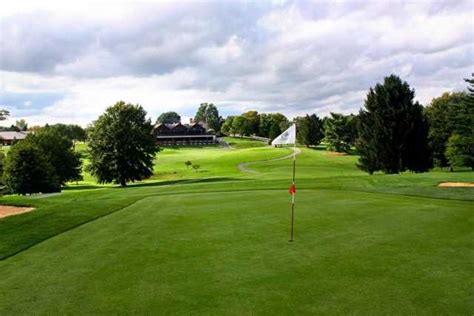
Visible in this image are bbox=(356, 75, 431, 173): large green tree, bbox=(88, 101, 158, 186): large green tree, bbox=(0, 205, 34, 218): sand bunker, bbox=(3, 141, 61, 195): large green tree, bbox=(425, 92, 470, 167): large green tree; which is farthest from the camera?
bbox=(425, 92, 470, 167): large green tree

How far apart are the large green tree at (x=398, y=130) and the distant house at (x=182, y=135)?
127m

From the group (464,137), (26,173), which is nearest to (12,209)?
(26,173)

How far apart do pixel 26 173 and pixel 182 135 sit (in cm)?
13177

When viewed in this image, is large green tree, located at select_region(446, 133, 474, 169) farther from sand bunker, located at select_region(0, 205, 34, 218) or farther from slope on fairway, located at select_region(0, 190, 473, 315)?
sand bunker, located at select_region(0, 205, 34, 218)

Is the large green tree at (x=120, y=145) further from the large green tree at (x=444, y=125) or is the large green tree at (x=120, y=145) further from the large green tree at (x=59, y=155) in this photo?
the large green tree at (x=444, y=125)

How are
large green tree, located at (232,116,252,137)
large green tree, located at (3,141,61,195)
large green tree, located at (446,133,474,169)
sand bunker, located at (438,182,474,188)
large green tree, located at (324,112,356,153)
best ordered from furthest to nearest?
large green tree, located at (232,116,252,137), large green tree, located at (324,112,356,153), large green tree, located at (446,133,474,169), large green tree, located at (3,141,61,195), sand bunker, located at (438,182,474,188)

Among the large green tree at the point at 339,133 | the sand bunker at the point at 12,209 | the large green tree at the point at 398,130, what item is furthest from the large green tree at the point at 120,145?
the large green tree at the point at 339,133

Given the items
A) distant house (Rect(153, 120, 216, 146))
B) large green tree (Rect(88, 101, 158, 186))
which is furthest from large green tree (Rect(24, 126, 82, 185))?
distant house (Rect(153, 120, 216, 146))

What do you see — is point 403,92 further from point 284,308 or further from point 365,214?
point 284,308

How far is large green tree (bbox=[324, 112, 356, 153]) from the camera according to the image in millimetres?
98750

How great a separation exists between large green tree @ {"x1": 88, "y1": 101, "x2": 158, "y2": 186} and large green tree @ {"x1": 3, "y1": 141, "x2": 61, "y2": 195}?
5.70 metres

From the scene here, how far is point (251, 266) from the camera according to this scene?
1044cm

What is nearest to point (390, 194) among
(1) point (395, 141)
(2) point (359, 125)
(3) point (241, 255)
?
(3) point (241, 255)

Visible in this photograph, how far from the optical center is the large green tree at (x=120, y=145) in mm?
54500
